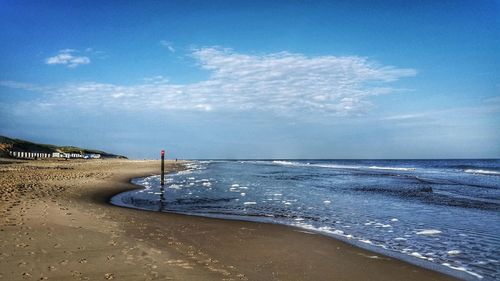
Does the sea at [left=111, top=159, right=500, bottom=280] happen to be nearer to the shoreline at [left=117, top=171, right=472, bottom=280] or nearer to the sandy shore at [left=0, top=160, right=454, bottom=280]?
the shoreline at [left=117, top=171, right=472, bottom=280]

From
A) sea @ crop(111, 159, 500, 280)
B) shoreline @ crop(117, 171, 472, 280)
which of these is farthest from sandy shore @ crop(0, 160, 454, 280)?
sea @ crop(111, 159, 500, 280)

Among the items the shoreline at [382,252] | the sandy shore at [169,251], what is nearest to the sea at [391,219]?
the shoreline at [382,252]

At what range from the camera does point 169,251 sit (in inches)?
321

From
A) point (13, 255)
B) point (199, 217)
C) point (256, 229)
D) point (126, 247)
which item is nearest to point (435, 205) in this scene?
point (256, 229)

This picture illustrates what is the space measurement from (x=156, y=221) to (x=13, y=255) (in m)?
5.61

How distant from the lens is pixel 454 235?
36.1 ft

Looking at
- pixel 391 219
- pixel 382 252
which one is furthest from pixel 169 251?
pixel 391 219

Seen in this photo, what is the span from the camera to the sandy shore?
257 inches

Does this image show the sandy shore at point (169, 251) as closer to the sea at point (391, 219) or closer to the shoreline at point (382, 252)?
the shoreline at point (382, 252)

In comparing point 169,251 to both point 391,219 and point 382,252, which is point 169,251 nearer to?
point 382,252

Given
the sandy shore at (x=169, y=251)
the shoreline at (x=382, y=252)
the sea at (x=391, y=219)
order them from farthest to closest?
the sea at (x=391, y=219) → the shoreline at (x=382, y=252) → the sandy shore at (x=169, y=251)

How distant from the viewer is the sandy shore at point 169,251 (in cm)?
654

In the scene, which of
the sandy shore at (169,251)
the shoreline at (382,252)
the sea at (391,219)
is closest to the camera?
the sandy shore at (169,251)

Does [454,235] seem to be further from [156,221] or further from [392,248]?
[156,221]
